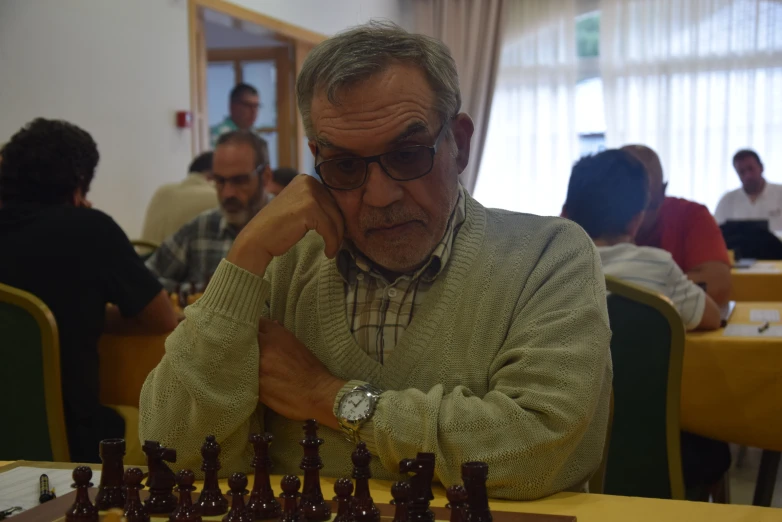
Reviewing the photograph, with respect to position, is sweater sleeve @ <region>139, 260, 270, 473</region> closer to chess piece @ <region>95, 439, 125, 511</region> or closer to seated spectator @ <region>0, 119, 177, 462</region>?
chess piece @ <region>95, 439, 125, 511</region>

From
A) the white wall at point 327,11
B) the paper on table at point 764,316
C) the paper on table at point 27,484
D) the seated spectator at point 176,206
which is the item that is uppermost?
the white wall at point 327,11

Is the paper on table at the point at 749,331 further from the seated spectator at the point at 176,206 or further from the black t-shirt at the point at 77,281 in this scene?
the seated spectator at the point at 176,206

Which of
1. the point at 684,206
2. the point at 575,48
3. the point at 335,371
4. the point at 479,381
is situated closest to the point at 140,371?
the point at 335,371

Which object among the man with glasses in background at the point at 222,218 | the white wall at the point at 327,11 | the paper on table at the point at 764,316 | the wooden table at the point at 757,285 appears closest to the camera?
the paper on table at the point at 764,316

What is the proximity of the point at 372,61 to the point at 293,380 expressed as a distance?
53 centimetres

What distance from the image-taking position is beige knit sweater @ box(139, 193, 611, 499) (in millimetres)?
1199

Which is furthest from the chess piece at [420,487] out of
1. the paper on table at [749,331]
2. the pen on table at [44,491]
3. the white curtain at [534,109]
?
the white curtain at [534,109]

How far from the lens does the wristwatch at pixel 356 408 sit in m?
1.25

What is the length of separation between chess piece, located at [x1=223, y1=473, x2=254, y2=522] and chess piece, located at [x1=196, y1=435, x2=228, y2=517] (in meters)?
0.06

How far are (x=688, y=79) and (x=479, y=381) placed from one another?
8.29m

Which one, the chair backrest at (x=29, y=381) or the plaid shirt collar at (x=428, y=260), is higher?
the plaid shirt collar at (x=428, y=260)

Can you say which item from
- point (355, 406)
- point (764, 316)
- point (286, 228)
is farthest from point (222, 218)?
point (355, 406)

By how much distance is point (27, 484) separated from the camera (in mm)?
1184

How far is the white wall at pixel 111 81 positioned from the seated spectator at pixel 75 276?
2.22 meters
